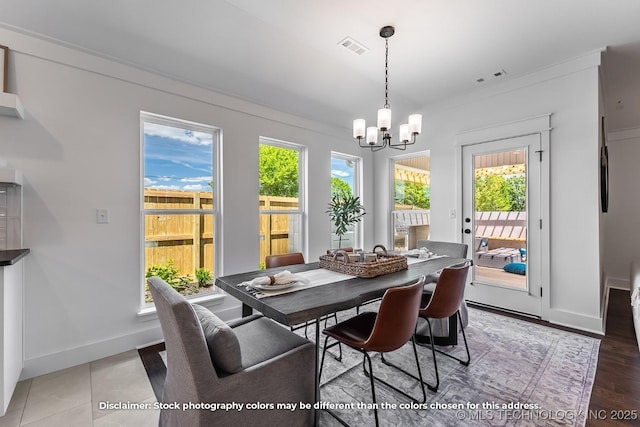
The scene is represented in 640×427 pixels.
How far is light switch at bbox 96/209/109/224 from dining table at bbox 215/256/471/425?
4.47 ft

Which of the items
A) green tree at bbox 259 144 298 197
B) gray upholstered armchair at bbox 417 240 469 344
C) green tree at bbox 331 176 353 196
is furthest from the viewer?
green tree at bbox 331 176 353 196

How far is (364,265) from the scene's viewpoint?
2045 mm

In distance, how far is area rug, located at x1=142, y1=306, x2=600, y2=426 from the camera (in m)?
1.73

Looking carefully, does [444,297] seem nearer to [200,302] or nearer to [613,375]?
[613,375]

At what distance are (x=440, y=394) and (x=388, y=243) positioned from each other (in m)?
3.06

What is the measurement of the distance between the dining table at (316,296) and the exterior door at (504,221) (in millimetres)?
1895

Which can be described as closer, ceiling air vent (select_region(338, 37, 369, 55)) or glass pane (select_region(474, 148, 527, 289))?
ceiling air vent (select_region(338, 37, 369, 55))

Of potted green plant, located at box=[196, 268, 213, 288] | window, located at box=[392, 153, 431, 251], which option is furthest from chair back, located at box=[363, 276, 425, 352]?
window, located at box=[392, 153, 431, 251]

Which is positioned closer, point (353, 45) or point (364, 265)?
point (364, 265)

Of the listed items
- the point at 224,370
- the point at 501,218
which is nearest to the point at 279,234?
the point at 224,370

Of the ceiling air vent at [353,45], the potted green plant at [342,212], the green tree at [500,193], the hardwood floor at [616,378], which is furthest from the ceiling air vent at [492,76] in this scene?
the hardwood floor at [616,378]

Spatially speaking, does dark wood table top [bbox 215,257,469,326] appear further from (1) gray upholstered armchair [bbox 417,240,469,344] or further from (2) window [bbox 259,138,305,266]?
(2) window [bbox 259,138,305,266]

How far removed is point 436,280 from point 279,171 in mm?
2346

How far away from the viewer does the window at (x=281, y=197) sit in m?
3.68
